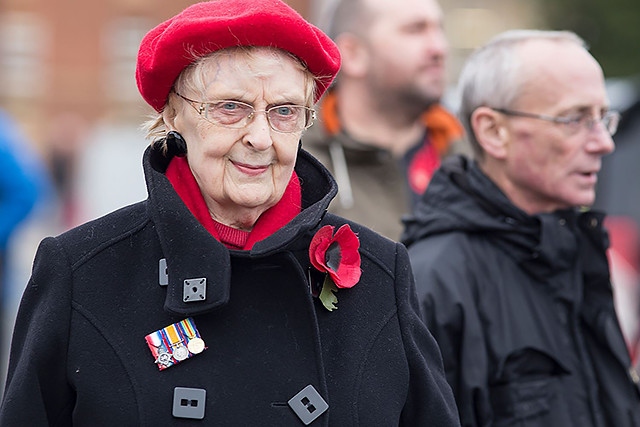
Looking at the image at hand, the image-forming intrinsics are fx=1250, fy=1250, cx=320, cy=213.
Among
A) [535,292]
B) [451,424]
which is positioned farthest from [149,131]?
[535,292]

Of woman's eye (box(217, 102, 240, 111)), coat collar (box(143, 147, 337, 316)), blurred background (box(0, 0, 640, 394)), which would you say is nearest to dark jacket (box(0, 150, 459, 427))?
coat collar (box(143, 147, 337, 316))

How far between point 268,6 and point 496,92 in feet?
4.94

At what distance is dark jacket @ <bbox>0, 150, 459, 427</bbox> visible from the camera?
9.70 ft

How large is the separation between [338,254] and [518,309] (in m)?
1.03

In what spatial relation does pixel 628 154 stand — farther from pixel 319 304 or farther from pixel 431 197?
pixel 319 304

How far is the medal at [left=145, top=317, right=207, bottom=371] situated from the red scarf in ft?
0.89

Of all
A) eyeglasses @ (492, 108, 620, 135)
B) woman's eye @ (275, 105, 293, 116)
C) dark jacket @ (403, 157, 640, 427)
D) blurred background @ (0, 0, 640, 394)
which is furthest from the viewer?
blurred background @ (0, 0, 640, 394)

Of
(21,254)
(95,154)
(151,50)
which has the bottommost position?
(21,254)

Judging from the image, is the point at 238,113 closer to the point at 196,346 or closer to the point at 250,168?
the point at 250,168

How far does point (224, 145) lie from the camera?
121 inches

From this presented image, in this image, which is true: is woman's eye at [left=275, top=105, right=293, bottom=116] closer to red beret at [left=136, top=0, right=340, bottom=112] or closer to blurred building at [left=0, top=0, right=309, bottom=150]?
red beret at [left=136, top=0, right=340, bottom=112]

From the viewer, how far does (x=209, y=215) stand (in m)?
3.18

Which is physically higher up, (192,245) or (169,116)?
(169,116)

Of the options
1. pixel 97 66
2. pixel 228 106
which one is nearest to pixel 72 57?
pixel 97 66
